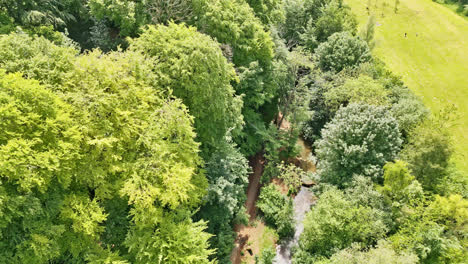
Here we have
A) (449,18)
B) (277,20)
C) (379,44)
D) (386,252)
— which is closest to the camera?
(386,252)

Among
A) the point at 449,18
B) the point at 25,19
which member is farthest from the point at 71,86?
the point at 449,18

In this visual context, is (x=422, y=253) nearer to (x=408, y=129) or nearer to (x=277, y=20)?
(x=408, y=129)

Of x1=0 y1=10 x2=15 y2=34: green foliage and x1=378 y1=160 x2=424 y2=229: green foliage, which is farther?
x1=378 y1=160 x2=424 y2=229: green foliage

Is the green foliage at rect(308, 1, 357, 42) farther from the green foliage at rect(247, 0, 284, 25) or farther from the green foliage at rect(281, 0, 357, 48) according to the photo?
the green foliage at rect(247, 0, 284, 25)

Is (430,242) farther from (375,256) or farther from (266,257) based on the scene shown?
(266,257)

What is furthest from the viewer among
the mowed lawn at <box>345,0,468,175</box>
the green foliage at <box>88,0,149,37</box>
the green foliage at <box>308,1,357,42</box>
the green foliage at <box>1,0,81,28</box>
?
the mowed lawn at <box>345,0,468,175</box>

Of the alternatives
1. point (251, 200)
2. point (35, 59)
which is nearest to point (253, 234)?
point (251, 200)

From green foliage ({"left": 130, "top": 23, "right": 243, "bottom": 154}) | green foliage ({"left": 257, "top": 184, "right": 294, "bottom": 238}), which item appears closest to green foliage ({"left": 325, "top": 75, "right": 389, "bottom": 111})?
green foliage ({"left": 257, "top": 184, "right": 294, "bottom": 238})
